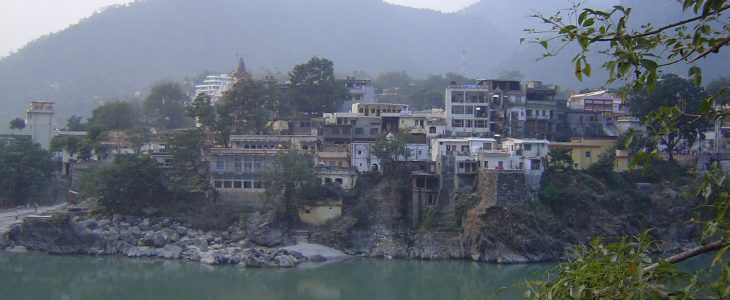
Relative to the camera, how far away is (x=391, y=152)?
680 inches

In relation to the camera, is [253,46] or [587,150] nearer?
[587,150]

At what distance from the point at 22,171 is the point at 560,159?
13200 mm

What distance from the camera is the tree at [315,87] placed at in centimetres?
2250

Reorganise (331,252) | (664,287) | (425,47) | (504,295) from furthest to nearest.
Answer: (425,47), (331,252), (504,295), (664,287)

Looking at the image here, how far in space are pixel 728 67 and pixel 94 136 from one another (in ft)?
103

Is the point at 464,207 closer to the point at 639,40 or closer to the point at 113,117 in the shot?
the point at 113,117

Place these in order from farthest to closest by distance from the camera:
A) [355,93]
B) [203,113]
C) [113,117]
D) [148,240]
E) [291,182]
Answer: [355,93]
[113,117]
[203,113]
[291,182]
[148,240]

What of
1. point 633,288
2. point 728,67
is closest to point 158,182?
point 633,288

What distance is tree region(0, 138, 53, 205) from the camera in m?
19.1

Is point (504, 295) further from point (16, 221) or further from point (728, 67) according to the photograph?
point (728, 67)

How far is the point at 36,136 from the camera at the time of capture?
2325cm

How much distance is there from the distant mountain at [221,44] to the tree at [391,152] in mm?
26300

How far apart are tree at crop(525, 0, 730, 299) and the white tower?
23.5 meters

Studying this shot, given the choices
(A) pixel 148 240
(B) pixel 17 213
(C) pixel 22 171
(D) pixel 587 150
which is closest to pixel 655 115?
(A) pixel 148 240
